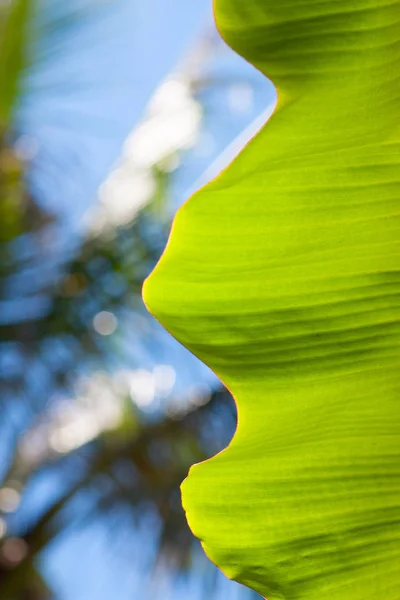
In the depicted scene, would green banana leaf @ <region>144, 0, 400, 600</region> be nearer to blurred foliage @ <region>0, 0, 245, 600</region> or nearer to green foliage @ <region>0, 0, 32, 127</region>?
green foliage @ <region>0, 0, 32, 127</region>

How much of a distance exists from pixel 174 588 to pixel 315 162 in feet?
5.92

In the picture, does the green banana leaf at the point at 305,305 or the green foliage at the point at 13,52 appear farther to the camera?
the green foliage at the point at 13,52

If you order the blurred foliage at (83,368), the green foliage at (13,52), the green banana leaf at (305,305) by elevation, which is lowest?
the blurred foliage at (83,368)

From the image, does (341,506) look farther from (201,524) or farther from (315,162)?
(315,162)

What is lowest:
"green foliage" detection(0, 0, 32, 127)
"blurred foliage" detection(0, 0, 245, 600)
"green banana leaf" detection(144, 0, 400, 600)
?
"blurred foliage" detection(0, 0, 245, 600)

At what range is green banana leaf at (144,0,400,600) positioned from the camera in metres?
0.40

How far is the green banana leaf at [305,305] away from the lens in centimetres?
40

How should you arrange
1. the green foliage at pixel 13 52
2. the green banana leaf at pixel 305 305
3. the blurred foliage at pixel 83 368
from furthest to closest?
the blurred foliage at pixel 83 368, the green foliage at pixel 13 52, the green banana leaf at pixel 305 305

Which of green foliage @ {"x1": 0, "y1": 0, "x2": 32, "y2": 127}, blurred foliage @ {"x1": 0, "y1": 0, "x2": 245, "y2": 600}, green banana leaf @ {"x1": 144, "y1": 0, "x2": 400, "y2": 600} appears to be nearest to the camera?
green banana leaf @ {"x1": 144, "y1": 0, "x2": 400, "y2": 600}

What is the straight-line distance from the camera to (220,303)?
0.41 m

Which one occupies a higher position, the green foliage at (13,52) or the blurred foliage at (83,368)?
the green foliage at (13,52)

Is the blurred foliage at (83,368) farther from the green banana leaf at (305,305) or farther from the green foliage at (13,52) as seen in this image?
the green banana leaf at (305,305)

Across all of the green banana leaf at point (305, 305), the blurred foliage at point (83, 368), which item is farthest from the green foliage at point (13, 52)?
the green banana leaf at point (305, 305)

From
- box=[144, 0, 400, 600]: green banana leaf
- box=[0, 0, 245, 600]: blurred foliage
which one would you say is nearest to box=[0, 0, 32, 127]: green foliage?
box=[0, 0, 245, 600]: blurred foliage
